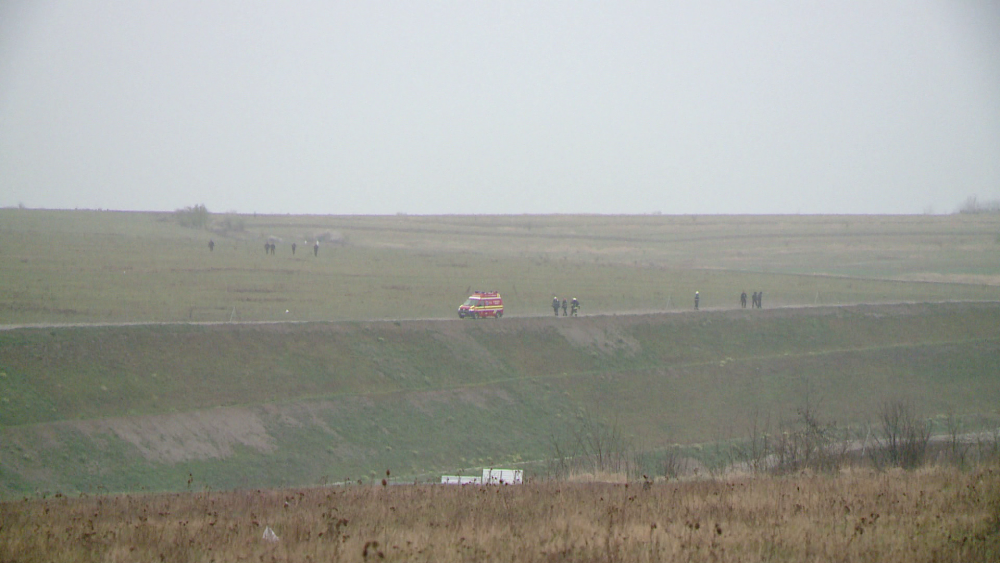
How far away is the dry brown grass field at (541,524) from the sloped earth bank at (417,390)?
14.5 metres

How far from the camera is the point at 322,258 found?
89.3 meters

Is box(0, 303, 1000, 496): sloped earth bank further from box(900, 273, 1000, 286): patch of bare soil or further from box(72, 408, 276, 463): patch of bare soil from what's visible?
box(900, 273, 1000, 286): patch of bare soil

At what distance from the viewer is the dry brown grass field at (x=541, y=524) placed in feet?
31.5

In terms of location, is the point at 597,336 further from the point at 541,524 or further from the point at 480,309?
the point at 541,524

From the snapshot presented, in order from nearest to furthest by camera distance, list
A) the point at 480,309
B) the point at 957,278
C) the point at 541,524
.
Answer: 1. the point at 541,524
2. the point at 480,309
3. the point at 957,278

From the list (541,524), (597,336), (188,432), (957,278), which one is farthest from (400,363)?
(957,278)

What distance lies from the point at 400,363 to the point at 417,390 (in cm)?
279

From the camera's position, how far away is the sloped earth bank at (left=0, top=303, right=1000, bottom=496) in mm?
28328

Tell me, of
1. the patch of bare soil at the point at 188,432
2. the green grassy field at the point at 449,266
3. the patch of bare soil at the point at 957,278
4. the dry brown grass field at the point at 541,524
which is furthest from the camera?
the patch of bare soil at the point at 957,278

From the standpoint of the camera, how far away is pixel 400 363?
4031 cm

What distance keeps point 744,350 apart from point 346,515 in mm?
41384

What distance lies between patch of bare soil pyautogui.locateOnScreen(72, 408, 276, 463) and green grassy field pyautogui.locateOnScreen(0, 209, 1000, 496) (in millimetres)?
101

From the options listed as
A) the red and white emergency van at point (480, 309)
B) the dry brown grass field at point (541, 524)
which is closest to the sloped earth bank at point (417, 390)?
the red and white emergency van at point (480, 309)

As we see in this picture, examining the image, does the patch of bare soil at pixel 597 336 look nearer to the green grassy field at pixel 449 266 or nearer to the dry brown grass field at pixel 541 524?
the green grassy field at pixel 449 266
